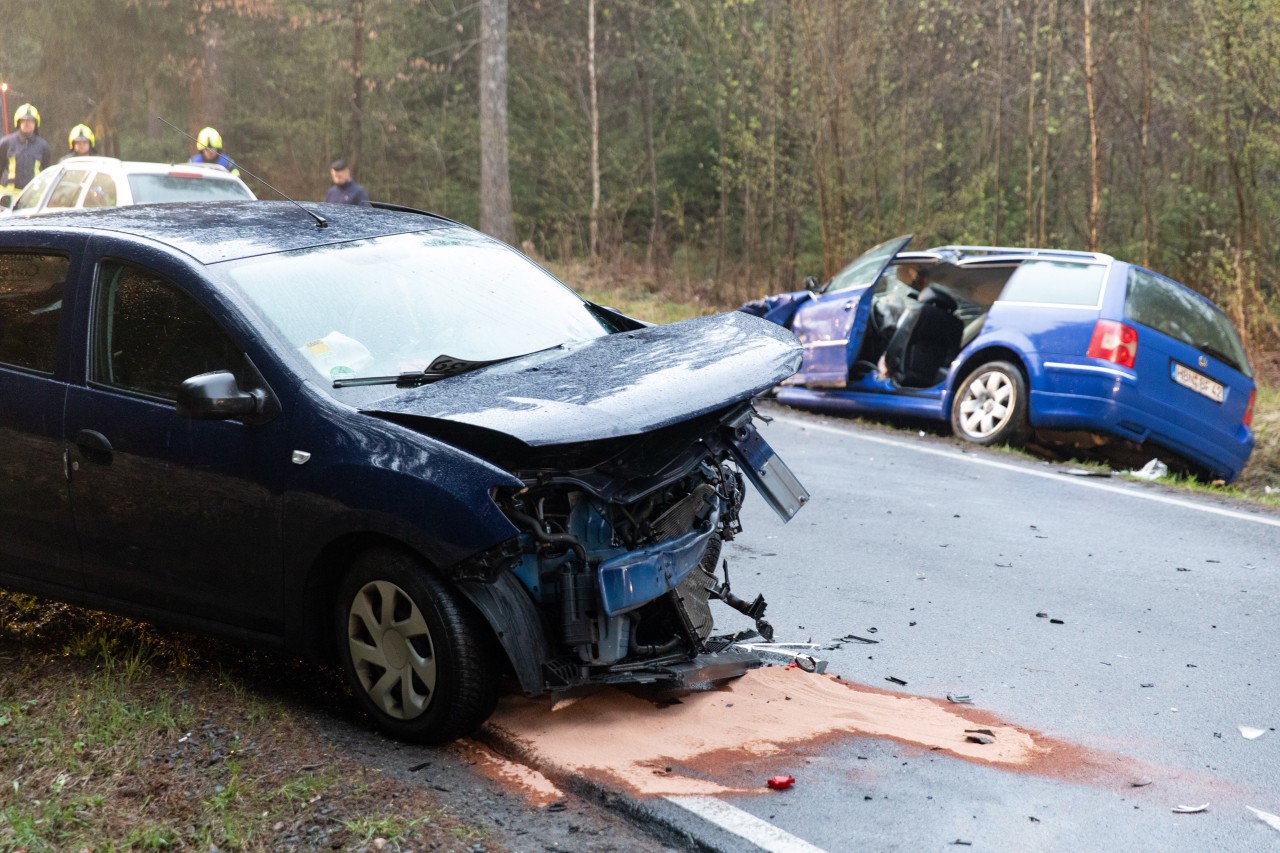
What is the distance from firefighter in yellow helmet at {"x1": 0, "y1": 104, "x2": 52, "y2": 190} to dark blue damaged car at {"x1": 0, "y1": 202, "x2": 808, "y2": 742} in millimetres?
13499

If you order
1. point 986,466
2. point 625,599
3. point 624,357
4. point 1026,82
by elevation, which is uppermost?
point 1026,82

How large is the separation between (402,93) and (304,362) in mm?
31800

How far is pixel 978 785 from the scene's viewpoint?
13.5 feet

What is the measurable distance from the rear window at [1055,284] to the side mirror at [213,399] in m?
7.91

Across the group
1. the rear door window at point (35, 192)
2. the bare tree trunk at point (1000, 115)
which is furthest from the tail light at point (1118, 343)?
the bare tree trunk at point (1000, 115)

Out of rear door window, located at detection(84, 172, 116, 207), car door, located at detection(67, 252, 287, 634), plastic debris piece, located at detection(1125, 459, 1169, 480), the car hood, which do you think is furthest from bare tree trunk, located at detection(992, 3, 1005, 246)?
car door, located at detection(67, 252, 287, 634)

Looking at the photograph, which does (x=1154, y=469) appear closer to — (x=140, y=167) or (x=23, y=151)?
(x=140, y=167)

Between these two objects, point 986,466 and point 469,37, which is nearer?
point 986,466

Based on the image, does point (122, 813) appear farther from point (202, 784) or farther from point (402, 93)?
point (402, 93)

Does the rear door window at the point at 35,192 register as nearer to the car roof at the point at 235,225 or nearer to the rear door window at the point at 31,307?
the car roof at the point at 235,225

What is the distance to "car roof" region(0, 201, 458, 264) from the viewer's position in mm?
5012

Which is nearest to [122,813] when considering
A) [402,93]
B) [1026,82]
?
[1026,82]

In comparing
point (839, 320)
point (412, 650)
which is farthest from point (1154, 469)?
point (412, 650)

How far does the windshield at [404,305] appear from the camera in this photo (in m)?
4.73
